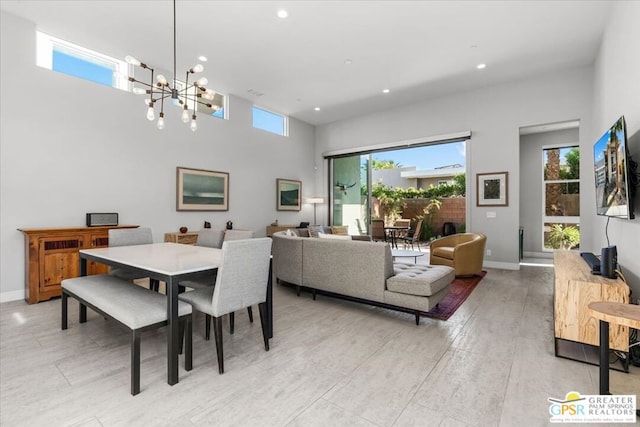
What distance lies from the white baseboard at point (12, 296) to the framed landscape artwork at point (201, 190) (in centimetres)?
229

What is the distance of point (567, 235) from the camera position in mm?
6980

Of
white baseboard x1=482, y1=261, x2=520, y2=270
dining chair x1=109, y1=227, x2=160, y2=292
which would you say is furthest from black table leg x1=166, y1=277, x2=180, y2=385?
white baseboard x1=482, y1=261, x2=520, y2=270

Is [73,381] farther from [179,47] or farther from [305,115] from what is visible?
[305,115]

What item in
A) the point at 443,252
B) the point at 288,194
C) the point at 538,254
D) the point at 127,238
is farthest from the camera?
the point at 288,194

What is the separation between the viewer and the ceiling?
3.55 m

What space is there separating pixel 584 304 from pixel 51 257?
5548 mm

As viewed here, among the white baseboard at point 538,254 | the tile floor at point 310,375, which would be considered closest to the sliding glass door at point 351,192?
the white baseboard at point 538,254

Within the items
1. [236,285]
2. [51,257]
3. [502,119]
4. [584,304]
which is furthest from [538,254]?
[51,257]

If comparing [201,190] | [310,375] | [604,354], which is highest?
[201,190]

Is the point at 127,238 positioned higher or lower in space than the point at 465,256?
higher

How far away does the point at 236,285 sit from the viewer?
2.22 metres

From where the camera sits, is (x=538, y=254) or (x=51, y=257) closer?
(x=51, y=257)

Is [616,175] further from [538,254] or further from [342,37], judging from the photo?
[538,254]

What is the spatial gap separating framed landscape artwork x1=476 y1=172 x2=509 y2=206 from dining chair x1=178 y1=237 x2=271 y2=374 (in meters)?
5.12
